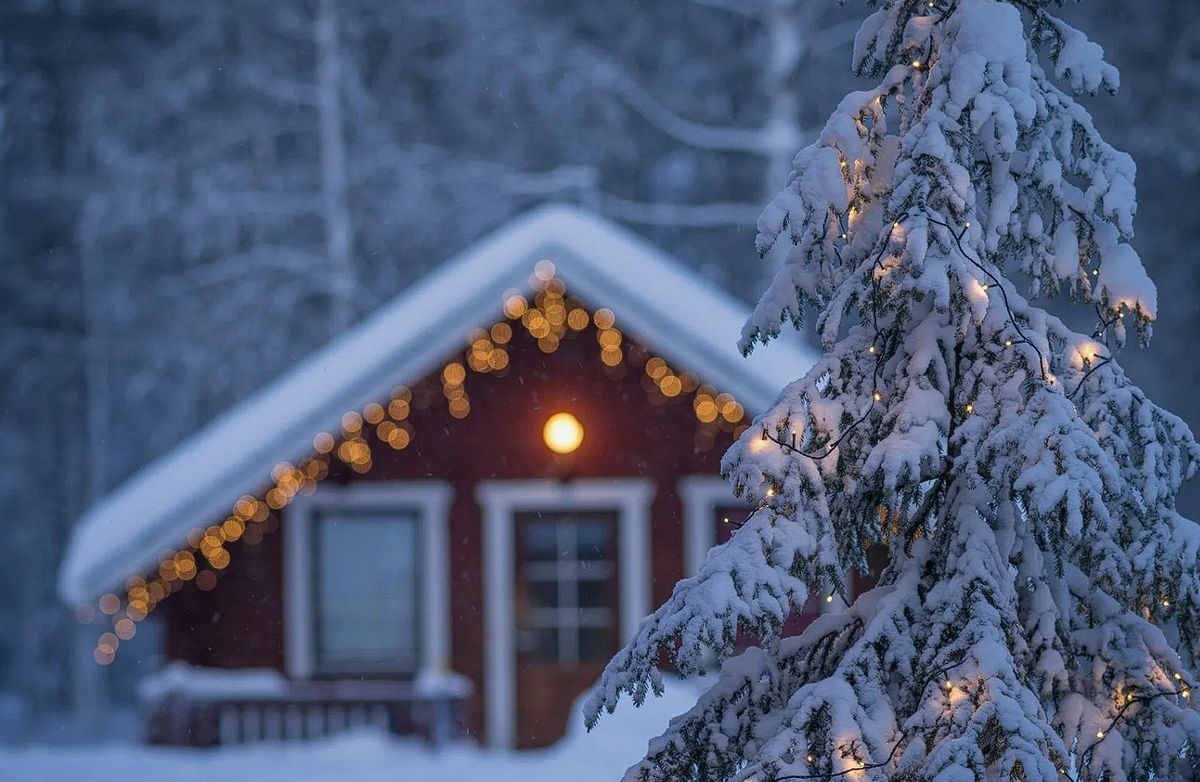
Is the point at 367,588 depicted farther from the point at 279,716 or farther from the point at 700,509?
the point at 700,509

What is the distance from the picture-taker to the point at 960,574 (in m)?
3.86

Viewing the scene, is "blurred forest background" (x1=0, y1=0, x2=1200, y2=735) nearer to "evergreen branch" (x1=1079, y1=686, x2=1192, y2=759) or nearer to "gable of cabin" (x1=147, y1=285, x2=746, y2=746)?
"gable of cabin" (x1=147, y1=285, x2=746, y2=746)

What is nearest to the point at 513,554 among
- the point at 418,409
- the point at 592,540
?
the point at 592,540

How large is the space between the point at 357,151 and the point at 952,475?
16.6 meters

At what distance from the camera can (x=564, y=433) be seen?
10.8 metres

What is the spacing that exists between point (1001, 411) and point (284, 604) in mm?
8505

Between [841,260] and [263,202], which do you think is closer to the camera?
[841,260]

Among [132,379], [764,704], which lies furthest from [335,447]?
[132,379]

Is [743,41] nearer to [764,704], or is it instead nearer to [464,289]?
[464,289]

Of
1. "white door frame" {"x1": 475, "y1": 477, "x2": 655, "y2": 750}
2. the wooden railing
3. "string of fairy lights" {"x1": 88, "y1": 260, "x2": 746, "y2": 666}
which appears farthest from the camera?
"white door frame" {"x1": 475, "y1": 477, "x2": 655, "y2": 750}

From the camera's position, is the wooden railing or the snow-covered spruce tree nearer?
the snow-covered spruce tree

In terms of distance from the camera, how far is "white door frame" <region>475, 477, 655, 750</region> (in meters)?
11.0

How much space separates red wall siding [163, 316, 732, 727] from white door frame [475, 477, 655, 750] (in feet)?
0.32

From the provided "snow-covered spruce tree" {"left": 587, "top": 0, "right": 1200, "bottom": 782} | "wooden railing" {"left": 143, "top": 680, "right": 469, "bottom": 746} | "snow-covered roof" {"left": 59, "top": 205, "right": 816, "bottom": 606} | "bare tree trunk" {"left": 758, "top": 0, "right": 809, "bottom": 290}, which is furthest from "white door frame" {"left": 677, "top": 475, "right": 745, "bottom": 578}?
"snow-covered spruce tree" {"left": 587, "top": 0, "right": 1200, "bottom": 782}
